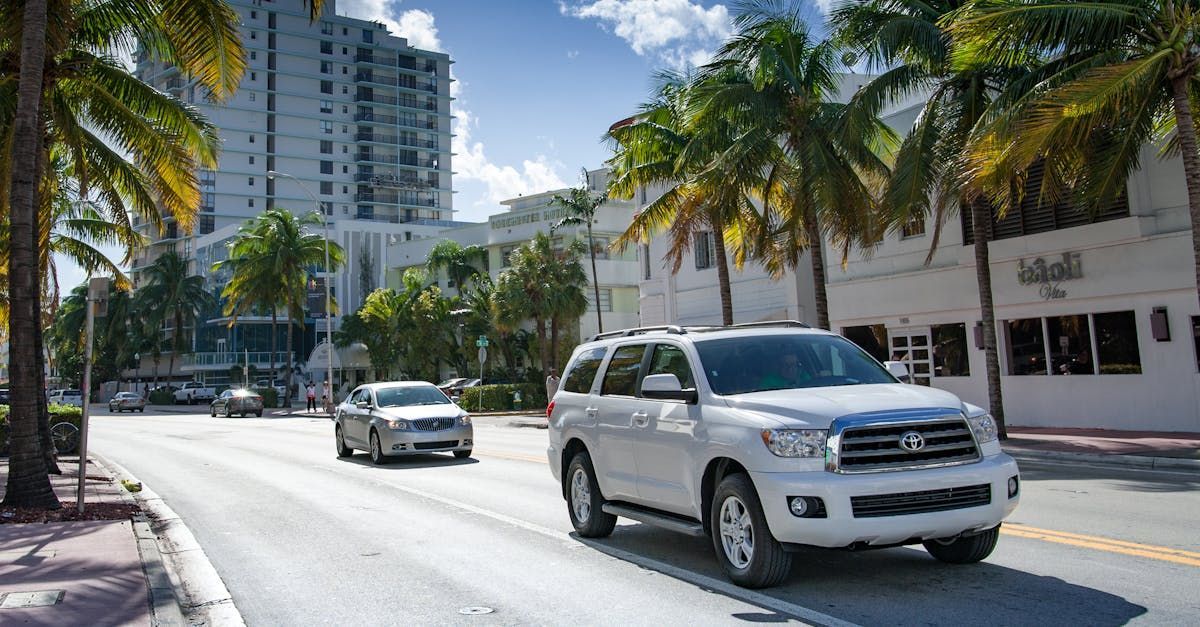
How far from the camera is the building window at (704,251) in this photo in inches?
1278

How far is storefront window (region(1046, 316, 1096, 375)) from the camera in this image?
797 inches

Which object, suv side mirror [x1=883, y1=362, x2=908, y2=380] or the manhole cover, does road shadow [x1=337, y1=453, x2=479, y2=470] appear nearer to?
the manhole cover

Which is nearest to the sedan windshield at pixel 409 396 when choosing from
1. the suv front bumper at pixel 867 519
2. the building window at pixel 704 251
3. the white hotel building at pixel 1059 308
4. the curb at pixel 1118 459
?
the curb at pixel 1118 459

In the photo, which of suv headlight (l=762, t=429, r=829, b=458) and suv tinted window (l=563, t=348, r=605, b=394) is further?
suv tinted window (l=563, t=348, r=605, b=394)

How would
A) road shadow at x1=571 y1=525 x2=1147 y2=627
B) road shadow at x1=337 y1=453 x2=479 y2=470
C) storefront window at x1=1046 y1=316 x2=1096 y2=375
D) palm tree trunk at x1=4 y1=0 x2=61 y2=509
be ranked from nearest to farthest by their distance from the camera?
road shadow at x1=571 y1=525 x2=1147 y2=627 < palm tree trunk at x1=4 y1=0 x2=61 y2=509 < road shadow at x1=337 y1=453 x2=479 y2=470 < storefront window at x1=1046 y1=316 x2=1096 y2=375

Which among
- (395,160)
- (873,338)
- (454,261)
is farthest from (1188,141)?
(395,160)

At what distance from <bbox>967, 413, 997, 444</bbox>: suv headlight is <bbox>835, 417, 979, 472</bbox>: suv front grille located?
0.71 feet

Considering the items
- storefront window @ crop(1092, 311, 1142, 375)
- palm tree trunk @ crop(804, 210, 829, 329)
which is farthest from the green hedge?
storefront window @ crop(1092, 311, 1142, 375)

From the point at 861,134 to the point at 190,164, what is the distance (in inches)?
529

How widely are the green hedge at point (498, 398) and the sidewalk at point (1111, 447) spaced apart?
26.4m

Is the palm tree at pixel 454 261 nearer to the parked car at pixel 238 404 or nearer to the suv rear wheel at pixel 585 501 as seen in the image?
the parked car at pixel 238 404

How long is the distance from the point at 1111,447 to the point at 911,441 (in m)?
12.3

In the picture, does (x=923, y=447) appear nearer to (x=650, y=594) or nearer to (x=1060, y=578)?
(x=1060, y=578)

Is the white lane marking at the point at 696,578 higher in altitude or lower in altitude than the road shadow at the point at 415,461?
lower
